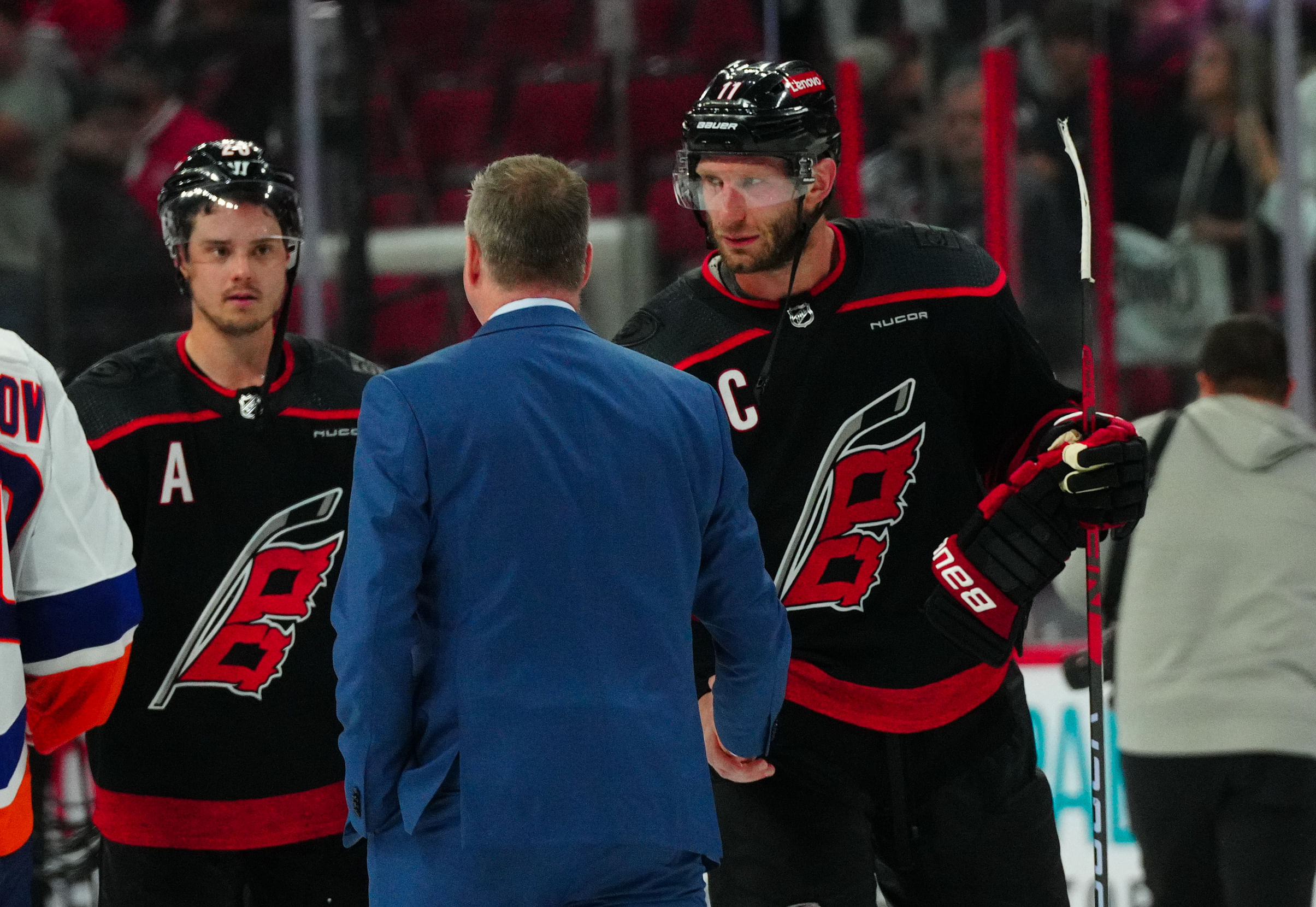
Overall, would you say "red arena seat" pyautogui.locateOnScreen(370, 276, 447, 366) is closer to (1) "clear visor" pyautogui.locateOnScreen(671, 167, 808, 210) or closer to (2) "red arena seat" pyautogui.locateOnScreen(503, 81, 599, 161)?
(2) "red arena seat" pyautogui.locateOnScreen(503, 81, 599, 161)

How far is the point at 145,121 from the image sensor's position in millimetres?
5414

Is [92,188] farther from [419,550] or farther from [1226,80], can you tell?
[419,550]

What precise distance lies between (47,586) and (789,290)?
3.55ft

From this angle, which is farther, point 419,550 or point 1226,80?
point 1226,80

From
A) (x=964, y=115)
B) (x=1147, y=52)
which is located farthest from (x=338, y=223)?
(x=1147, y=52)

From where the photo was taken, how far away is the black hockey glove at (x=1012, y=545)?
2.33 metres

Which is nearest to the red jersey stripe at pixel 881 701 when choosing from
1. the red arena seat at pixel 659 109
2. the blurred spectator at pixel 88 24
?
the red arena seat at pixel 659 109

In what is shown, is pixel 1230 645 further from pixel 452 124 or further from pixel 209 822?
pixel 452 124

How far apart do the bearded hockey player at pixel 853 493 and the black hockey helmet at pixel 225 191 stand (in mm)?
639

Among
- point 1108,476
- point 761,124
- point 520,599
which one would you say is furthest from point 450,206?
point 520,599

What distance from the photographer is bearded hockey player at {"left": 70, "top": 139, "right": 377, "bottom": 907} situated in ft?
8.64

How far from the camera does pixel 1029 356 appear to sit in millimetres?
2549

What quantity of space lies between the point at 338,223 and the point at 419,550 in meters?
3.41

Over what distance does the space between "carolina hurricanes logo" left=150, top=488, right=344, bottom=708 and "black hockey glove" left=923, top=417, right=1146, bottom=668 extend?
3.13 feet
